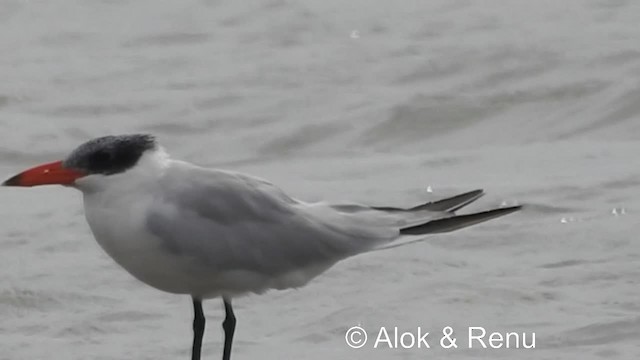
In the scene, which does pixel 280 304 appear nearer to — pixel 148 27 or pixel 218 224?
pixel 218 224

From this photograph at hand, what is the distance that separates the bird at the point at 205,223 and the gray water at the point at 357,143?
0.57 metres

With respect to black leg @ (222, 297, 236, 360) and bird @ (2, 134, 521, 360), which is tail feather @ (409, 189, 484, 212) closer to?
bird @ (2, 134, 521, 360)

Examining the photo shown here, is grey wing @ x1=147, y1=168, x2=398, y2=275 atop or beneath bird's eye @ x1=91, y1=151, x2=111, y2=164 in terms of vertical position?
beneath

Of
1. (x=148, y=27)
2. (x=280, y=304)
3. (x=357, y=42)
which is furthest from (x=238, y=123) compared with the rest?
(x=280, y=304)

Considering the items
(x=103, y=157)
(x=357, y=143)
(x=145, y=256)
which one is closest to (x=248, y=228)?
(x=145, y=256)

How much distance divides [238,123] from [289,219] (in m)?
4.87

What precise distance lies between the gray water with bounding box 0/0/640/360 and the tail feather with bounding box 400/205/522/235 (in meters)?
0.58

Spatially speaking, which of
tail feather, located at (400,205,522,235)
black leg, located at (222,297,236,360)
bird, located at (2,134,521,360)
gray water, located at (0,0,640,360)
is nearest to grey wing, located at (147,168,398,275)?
bird, located at (2,134,521,360)

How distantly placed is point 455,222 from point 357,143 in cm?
434

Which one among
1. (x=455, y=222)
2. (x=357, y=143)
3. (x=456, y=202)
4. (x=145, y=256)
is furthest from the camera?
(x=357, y=143)

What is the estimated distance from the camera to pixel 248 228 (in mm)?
5398

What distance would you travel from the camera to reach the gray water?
6402 millimetres

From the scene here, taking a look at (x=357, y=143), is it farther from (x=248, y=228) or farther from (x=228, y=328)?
(x=248, y=228)

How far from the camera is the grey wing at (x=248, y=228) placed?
5.23 meters
